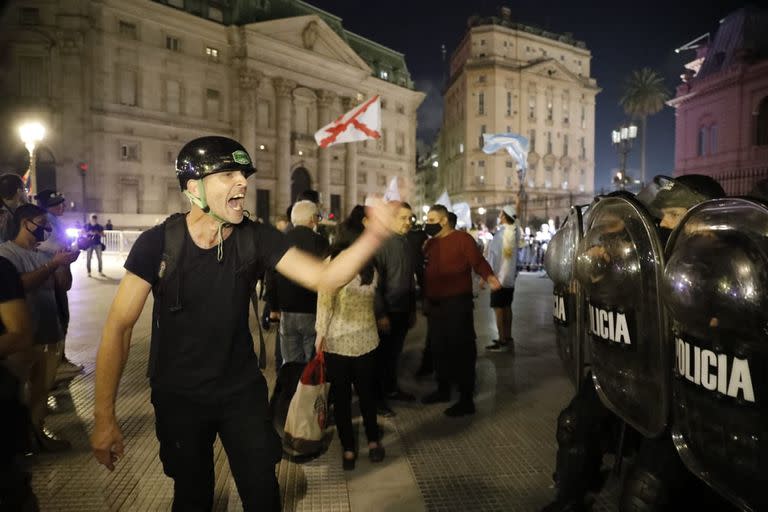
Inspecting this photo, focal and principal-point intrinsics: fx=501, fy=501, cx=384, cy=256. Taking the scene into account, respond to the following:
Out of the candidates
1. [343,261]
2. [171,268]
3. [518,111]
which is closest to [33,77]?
[171,268]

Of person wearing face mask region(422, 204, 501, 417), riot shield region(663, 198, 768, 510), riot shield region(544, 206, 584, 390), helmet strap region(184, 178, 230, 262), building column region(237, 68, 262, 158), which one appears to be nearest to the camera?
riot shield region(663, 198, 768, 510)

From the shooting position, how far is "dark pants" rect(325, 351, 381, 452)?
12.7ft

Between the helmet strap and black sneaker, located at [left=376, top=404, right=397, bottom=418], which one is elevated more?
the helmet strap

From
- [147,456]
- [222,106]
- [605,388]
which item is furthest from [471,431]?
[222,106]

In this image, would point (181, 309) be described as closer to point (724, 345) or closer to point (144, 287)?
point (144, 287)

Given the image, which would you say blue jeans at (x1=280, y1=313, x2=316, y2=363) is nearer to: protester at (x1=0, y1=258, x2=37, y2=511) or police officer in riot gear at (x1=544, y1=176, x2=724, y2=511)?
protester at (x1=0, y1=258, x2=37, y2=511)

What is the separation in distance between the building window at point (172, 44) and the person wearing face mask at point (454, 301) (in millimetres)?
38748

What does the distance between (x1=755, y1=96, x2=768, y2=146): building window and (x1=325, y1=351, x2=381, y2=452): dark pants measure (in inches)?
1336

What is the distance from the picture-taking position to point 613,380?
8.30 ft

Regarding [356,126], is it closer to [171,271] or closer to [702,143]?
[171,271]

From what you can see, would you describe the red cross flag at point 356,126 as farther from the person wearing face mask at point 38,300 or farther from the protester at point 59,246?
the person wearing face mask at point 38,300

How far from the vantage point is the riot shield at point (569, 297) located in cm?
321

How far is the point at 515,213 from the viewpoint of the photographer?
321 inches

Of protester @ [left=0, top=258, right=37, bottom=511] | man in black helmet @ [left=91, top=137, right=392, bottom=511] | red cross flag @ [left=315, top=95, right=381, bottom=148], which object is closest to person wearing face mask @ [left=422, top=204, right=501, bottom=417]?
man in black helmet @ [left=91, top=137, right=392, bottom=511]
